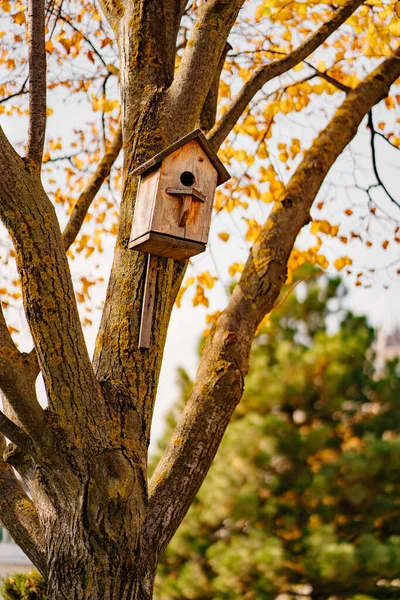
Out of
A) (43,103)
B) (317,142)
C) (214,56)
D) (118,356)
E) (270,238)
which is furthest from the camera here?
(317,142)

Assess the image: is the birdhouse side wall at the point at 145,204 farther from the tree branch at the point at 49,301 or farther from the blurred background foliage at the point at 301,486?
the blurred background foliage at the point at 301,486

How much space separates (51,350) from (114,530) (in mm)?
700

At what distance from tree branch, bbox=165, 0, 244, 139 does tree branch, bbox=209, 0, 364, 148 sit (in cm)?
17

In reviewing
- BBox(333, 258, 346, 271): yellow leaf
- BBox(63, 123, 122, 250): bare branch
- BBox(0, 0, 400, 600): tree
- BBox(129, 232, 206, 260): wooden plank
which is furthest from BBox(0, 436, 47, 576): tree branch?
BBox(333, 258, 346, 271): yellow leaf

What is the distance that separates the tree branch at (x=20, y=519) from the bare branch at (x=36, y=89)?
1357 mm

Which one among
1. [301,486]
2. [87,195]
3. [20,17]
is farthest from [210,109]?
[301,486]

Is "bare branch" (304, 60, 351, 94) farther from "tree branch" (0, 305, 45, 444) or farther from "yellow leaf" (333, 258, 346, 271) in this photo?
"tree branch" (0, 305, 45, 444)

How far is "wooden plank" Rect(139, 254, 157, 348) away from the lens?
2.74 m

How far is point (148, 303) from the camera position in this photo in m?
2.77

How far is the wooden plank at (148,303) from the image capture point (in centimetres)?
274

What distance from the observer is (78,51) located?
16.8ft

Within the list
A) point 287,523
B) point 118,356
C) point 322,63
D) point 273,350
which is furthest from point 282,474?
point 118,356

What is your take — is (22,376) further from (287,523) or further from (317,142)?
(287,523)

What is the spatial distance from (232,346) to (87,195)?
1.40m
